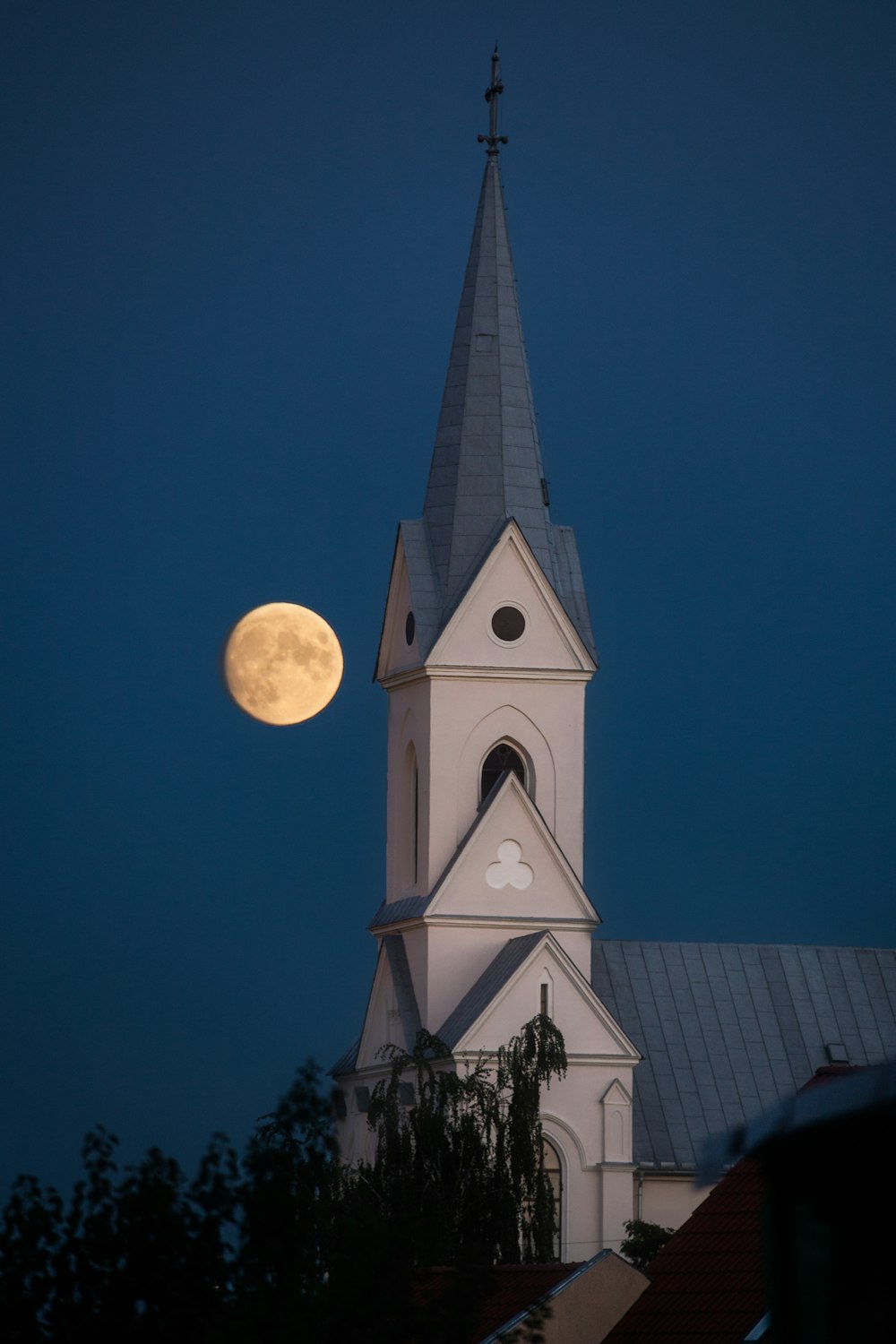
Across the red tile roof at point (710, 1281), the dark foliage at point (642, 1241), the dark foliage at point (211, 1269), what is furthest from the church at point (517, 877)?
the dark foliage at point (211, 1269)

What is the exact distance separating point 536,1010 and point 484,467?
11.0 m

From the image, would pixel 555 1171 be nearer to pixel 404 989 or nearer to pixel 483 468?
pixel 404 989

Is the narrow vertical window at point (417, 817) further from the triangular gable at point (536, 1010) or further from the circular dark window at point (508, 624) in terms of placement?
the triangular gable at point (536, 1010)

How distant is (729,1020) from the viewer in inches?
1976

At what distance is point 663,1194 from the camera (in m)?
45.5

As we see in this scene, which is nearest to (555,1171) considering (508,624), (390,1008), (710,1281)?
(390,1008)

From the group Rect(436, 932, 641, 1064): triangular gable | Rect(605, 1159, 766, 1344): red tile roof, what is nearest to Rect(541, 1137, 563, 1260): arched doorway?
Rect(436, 932, 641, 1064): triangular gable

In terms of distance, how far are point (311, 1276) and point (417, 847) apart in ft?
104

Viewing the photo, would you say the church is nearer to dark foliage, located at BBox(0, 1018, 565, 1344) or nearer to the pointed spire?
the pointed spire

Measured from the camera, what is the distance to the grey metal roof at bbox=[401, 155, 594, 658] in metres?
47.7

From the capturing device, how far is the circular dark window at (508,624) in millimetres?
47250

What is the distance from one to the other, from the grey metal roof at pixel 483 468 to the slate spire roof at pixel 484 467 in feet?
0.06

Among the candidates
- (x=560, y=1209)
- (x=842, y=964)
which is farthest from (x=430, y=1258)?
(x=842, y=964)

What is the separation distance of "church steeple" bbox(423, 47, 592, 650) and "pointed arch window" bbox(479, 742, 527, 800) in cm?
269
